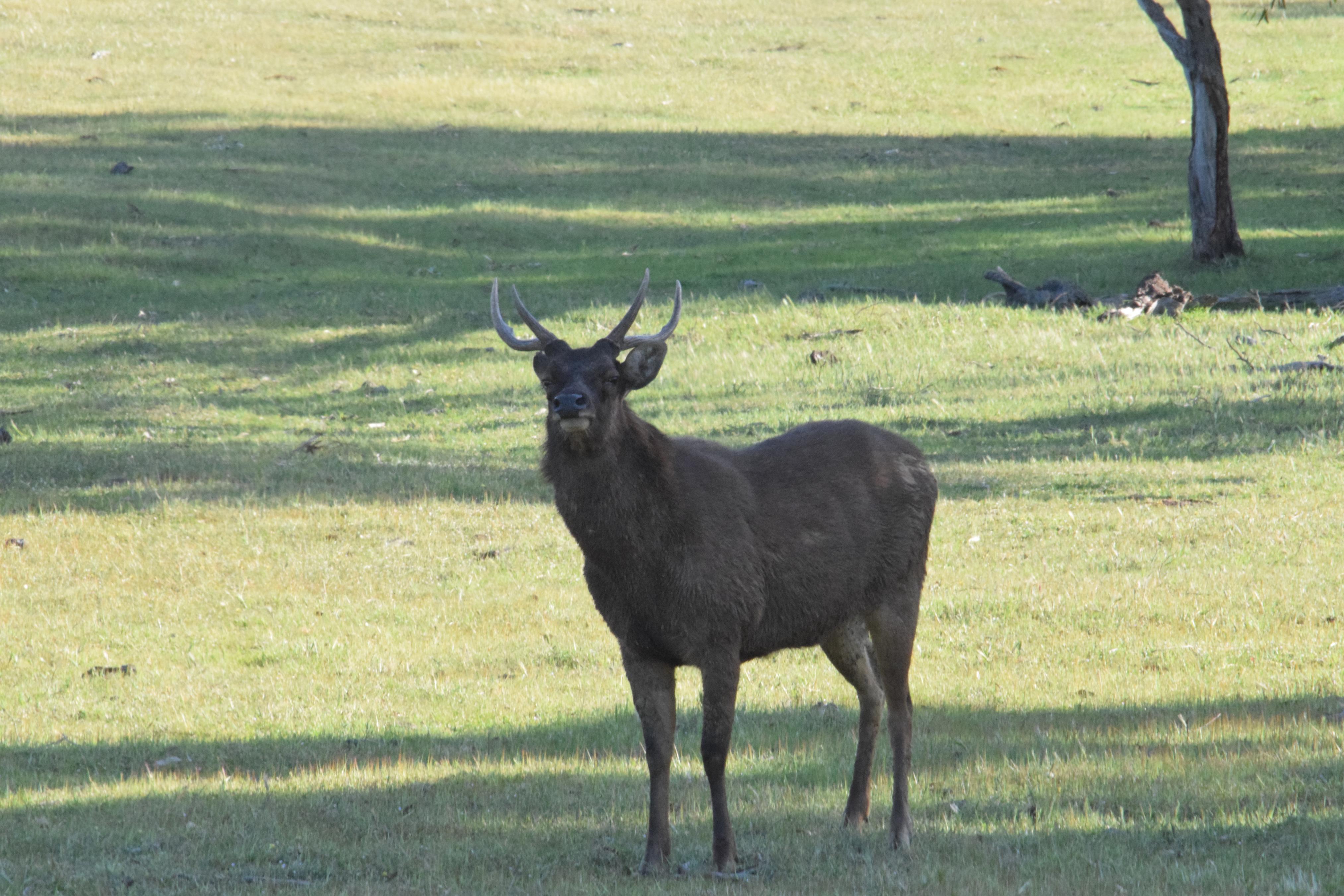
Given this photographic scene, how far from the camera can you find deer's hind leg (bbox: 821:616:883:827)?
820 cm

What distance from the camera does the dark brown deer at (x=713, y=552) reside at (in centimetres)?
752

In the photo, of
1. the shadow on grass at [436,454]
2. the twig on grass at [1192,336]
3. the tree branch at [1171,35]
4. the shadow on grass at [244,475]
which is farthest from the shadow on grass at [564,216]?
the shadow on grass at [244,475]

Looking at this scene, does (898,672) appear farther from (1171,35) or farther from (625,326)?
(1171,35)

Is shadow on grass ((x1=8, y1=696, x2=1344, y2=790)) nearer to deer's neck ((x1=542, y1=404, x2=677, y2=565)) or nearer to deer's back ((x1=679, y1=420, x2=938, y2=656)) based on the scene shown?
deer's back ((x1=679, y1=420, x2=938, y2=656))

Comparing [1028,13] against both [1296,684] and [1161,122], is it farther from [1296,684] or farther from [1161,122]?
[1296,684]

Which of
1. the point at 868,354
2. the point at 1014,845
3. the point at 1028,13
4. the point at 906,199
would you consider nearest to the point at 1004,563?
the point at 1014,845

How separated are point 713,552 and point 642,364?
1.03m

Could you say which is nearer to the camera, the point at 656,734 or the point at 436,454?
the point at 656,734

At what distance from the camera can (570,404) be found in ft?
23.9

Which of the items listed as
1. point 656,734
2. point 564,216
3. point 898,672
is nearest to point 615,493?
point 656,734

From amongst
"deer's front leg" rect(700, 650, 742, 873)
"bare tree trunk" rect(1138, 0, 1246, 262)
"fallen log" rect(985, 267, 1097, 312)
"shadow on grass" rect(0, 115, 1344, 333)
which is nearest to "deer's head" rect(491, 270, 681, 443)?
"deer's front leg" rect(700, 650, 742, 873)

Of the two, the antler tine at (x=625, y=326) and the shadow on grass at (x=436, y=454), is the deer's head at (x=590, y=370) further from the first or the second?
the shadow on grass at (x=436, y=454)

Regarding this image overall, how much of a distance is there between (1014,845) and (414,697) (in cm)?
529

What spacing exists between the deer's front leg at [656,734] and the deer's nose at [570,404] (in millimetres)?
1259
